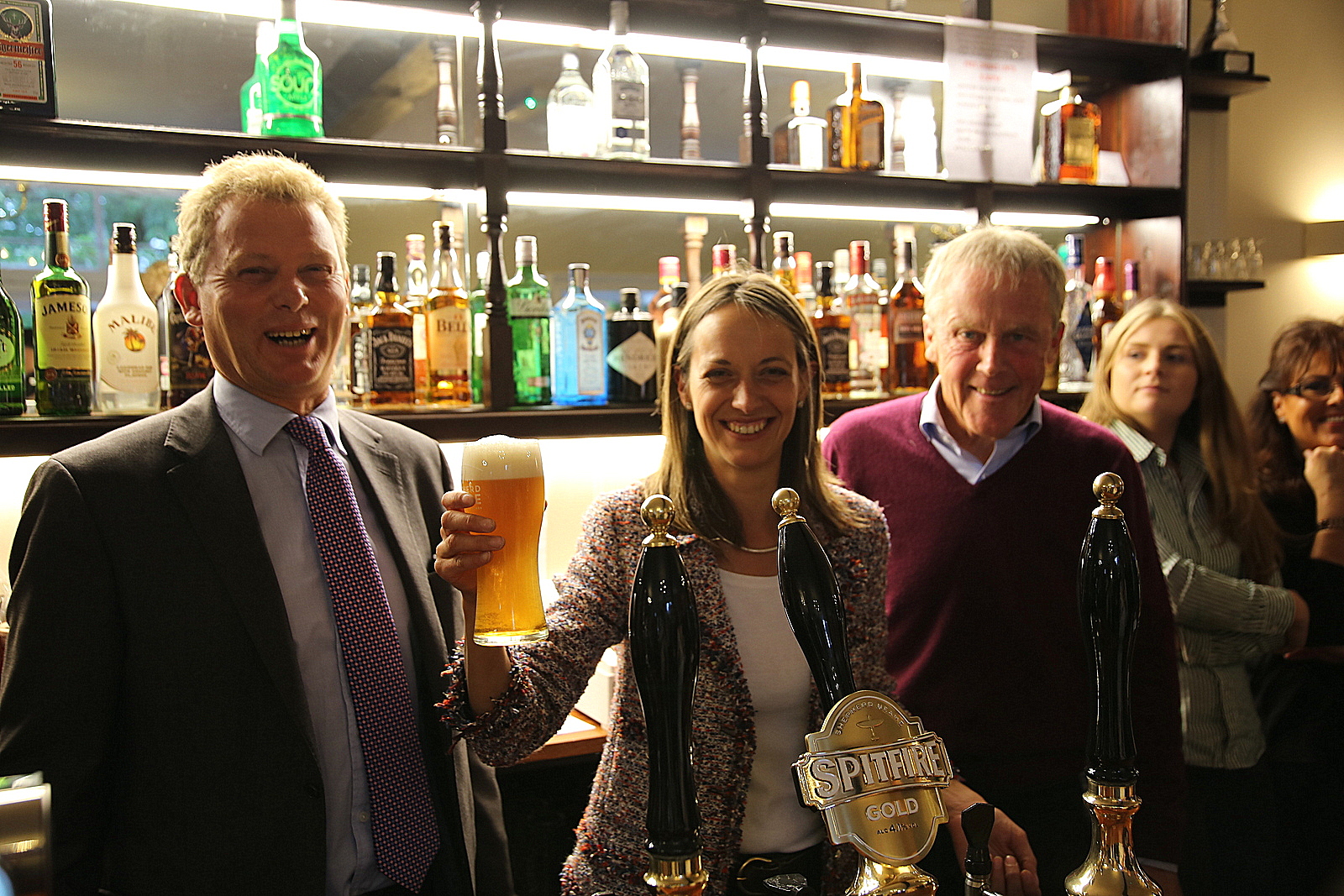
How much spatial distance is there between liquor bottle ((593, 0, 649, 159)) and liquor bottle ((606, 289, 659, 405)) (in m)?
0.34

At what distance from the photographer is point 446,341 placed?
218 centimetres

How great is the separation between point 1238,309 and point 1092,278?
0.74 metres

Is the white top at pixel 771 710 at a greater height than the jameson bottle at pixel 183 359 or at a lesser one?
lesser

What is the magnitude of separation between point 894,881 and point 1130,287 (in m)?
2.69

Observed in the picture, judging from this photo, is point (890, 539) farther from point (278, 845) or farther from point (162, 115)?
point (162, 115)

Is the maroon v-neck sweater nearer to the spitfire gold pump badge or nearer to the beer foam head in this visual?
the beer foam head

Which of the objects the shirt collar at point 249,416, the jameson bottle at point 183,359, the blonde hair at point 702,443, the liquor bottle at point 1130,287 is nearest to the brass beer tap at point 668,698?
the blonde hair at point 702,443

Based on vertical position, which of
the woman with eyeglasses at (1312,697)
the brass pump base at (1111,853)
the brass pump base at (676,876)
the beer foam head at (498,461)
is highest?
the beer foam head at (498,461)

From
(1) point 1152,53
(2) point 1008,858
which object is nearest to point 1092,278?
(1) point 1152,53

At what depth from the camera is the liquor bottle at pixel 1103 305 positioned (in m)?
2.87

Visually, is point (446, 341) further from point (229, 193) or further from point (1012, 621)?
point (1012, 621)

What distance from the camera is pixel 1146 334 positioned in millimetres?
2299

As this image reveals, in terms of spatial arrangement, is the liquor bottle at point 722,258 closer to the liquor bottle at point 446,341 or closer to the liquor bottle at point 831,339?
the liquor bottle at point 831,339

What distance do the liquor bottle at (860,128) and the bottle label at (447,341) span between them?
1.07 meters
